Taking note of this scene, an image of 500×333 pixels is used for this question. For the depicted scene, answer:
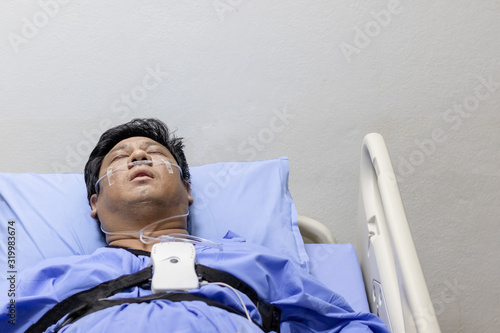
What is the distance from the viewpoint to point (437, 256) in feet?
8.31

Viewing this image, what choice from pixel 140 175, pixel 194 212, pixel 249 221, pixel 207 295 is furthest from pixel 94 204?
pixel 207 295

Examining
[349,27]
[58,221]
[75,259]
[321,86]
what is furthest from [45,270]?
[349,27]

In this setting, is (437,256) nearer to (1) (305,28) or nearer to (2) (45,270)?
(1) (305,28)

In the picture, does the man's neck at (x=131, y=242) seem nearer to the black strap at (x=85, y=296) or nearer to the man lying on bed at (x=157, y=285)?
the man lying on bed at (x=157, y=285)

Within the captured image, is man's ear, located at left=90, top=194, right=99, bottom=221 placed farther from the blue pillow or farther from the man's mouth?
the man's mouth

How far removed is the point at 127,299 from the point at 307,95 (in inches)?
49.0

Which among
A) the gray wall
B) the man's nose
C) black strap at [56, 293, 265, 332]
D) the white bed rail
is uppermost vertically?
the gray wall

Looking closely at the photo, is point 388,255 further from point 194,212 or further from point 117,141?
point 117,141

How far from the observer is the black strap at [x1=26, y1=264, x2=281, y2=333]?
61.9 inches

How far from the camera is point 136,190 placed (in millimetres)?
1896

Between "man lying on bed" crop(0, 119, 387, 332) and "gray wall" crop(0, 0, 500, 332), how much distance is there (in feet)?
1.68

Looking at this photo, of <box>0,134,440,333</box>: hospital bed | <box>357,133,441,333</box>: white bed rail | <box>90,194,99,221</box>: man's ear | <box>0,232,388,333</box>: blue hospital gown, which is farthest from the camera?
<box>90,194,99,221</box>: man's ear

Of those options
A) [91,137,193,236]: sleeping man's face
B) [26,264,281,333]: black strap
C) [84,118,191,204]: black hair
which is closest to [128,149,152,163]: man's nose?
[91,137,193,236]: sleeping man's face

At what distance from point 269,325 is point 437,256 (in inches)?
44.6
